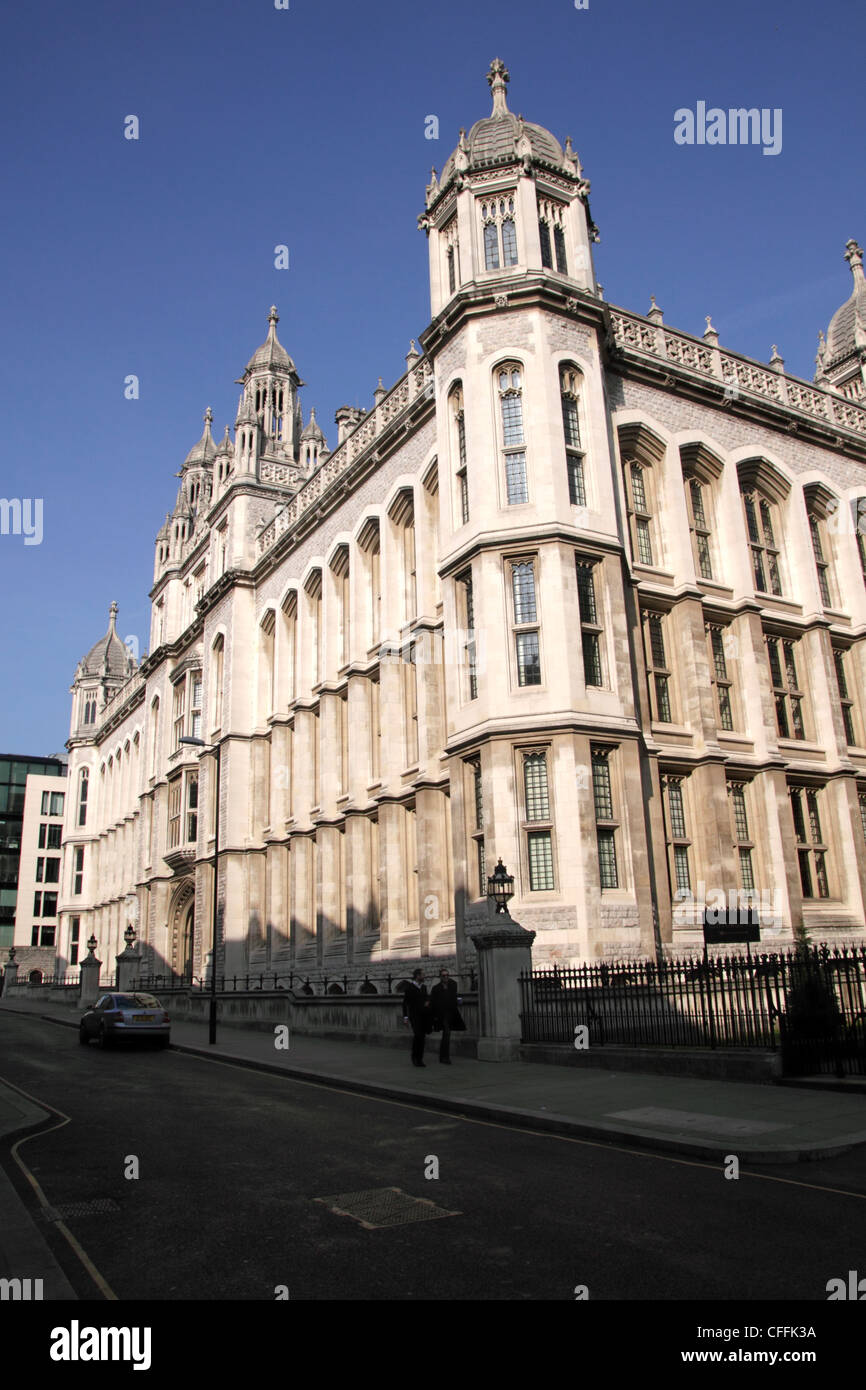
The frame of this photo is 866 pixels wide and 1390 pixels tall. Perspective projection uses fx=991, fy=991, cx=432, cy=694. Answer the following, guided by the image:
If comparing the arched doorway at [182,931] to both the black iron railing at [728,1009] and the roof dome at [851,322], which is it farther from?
the roof dome at [851,322]

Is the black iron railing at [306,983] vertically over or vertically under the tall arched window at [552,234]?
under

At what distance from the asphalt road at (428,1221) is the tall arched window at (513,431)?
50.3ft

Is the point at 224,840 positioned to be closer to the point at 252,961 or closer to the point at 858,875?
the point at 252,961

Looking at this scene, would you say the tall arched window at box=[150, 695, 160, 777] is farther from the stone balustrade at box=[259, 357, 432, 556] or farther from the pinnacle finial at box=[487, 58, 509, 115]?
the pinnacle finial at box=[487, 58, 509, 115]

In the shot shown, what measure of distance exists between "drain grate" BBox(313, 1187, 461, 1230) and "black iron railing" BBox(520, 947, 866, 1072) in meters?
7.42

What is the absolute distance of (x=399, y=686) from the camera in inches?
1160

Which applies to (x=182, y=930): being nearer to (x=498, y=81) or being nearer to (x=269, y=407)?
(x=269, y=407)

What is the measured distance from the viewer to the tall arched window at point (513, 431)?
2352 centimetres

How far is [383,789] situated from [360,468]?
11.0m

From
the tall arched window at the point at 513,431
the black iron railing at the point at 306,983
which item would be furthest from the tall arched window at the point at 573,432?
the black iron railing at the point at 306,983

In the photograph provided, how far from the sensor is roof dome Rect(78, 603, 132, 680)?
77562mm

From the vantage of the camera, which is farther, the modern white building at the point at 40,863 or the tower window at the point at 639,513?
the modern white building at the point at 40,863

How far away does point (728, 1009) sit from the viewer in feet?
51.7
